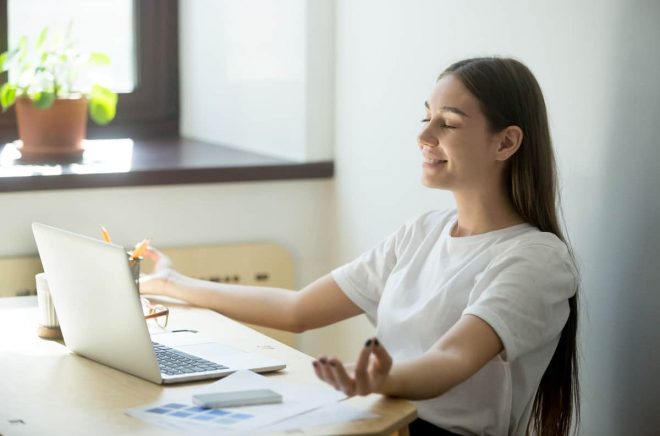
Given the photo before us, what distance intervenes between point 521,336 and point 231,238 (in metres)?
1.28

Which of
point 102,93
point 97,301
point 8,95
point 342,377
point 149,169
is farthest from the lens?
point 102,93

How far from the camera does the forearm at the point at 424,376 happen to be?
1.60 m

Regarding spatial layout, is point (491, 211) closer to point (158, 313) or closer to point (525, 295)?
point (525, 295)

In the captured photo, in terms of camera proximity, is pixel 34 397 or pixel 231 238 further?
pixel 231 238

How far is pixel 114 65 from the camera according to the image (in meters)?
3.35

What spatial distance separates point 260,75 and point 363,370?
168cm

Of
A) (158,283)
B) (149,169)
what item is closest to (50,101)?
(149,169)

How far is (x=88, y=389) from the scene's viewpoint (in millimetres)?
1729

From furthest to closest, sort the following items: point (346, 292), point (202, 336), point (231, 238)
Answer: point (231, 238), point (346, 292), point (202, 336)

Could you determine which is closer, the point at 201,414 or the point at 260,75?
the point at 201,414

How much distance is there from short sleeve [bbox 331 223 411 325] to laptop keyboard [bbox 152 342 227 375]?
0.44 metres

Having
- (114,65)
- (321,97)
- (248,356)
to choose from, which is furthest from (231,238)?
(248,356)

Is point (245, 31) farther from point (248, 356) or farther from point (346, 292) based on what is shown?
point (248, 356)

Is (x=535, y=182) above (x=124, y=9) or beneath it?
beneath
